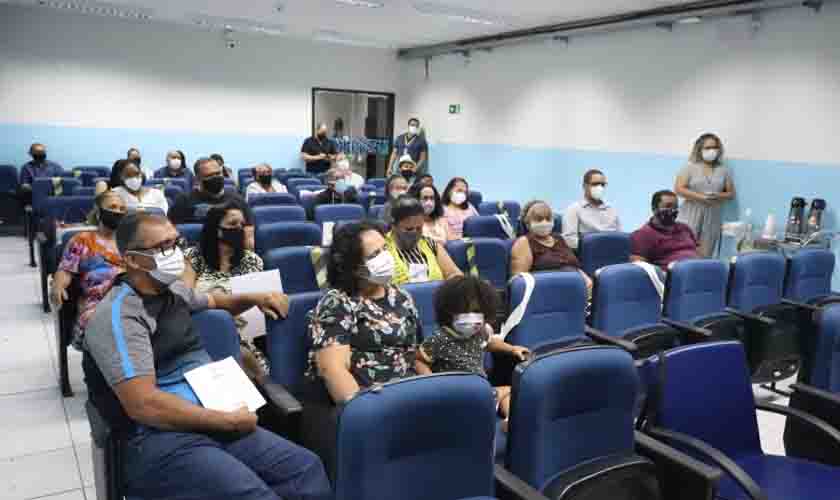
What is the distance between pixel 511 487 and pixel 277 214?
12.5 feet

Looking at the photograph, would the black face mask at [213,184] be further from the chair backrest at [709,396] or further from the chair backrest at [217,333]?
the chair backrest at [709,396]

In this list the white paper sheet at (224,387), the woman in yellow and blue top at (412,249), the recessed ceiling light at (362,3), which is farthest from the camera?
the recessed ceiling light at (362,3)

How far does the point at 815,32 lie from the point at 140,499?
6.73 metres

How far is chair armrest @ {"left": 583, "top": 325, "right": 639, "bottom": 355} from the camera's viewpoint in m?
2.95

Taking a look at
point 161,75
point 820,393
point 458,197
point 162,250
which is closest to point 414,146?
point 161,75

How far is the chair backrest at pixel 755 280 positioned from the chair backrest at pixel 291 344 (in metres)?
2.76

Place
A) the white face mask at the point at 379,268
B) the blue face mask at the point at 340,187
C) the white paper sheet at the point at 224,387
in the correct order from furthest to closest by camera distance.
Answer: the blue face mask at the point at 340,187
the white face mask at the point at 379,268
the white paper sheet at the point at 224,387

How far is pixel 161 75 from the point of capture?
33.8 ft

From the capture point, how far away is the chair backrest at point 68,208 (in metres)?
5.19

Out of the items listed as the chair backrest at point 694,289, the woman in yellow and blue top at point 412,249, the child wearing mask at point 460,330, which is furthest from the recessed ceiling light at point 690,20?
the child wearing mask at point 460,330

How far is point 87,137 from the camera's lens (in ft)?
32.3

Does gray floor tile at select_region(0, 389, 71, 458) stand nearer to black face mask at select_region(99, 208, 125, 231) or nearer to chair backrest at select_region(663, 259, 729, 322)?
black face mask at select_region(99, 208, 125, 231)

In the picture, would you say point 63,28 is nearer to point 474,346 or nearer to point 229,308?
point 229,308

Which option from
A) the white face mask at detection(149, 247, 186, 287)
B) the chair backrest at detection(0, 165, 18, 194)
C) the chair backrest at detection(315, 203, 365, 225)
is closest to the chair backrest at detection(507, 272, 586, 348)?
the white face mask at detection(149, 247, 186, 287)
